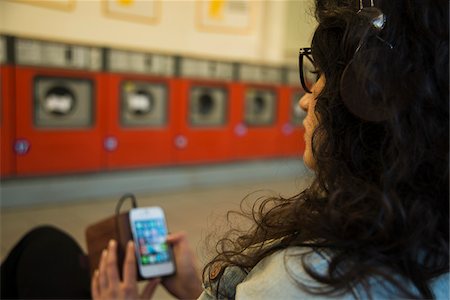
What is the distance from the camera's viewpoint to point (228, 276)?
598 millimetres

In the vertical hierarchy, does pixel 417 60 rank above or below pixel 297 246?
above

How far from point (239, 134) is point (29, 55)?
212 centimetres

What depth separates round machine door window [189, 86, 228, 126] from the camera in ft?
13.6

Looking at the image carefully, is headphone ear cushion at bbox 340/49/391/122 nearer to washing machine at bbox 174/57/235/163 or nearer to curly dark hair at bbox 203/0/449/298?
curly dark hair at bbox 203/0/449/298

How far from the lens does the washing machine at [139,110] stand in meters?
3.61

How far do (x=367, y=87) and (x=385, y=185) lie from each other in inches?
4.3

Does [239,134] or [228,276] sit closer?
[228,276]

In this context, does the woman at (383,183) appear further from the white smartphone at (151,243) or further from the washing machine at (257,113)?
the washing machine at (257,113)

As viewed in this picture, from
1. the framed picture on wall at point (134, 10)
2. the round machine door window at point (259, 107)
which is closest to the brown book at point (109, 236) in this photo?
the framed picture on wall at point (134, 10)

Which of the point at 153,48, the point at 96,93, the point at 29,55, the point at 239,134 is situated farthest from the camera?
the point at 239,134

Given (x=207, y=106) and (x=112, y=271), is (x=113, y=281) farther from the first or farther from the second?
(x=207, y=106)

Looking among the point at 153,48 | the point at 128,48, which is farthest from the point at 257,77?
the point at 128,48

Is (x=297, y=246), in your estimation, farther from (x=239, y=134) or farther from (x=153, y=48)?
(x=239, y=134)

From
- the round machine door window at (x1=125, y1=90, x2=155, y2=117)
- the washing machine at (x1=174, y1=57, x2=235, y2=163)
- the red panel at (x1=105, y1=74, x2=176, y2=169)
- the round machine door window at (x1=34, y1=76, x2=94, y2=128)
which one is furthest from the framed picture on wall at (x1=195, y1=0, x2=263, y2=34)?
the round machine door window at (x1=34, y1=76, x2=94, y2=128)
